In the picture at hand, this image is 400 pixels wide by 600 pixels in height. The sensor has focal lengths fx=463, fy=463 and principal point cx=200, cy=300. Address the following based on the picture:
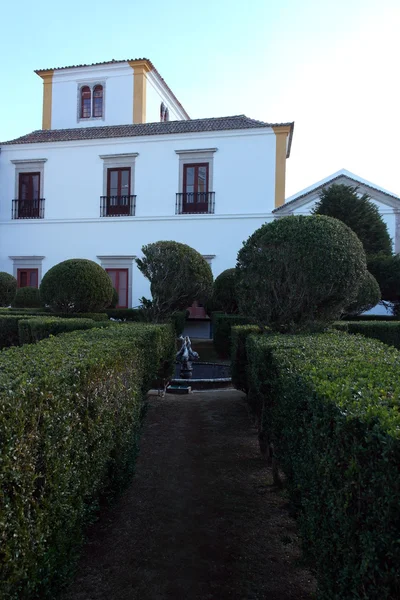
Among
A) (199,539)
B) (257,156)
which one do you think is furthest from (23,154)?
(199,539)

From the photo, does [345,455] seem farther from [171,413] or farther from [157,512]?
[171,413]

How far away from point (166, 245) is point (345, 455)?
29.2ft

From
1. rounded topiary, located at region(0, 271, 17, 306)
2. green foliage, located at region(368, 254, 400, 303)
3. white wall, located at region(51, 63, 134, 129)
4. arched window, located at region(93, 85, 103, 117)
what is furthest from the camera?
arched window, located at region(93, 85, 103, 117)

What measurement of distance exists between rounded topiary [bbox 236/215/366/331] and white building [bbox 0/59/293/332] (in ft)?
43.0

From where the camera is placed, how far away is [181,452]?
5.27 m

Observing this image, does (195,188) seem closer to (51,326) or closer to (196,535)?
(51,326)

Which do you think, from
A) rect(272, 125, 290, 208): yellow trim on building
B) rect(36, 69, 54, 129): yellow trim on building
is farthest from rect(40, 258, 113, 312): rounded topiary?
rect(36, 69, 54, 129): yellow trim on building

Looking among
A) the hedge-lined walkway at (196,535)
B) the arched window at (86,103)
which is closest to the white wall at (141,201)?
the arched window at (86,103)

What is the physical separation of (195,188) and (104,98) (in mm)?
8400

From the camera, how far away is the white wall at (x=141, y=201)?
64.9 feet

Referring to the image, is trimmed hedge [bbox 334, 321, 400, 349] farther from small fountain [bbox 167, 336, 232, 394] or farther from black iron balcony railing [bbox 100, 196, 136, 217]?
black iron balcony railing [bbox 100, 196, 136, 217]

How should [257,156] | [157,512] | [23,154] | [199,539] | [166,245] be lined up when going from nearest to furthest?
[199,539], [157,512], [166,245], [257,156], [23,154]

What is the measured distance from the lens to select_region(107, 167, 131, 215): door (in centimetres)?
2112

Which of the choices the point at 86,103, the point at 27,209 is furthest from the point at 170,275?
the point at 86,103
